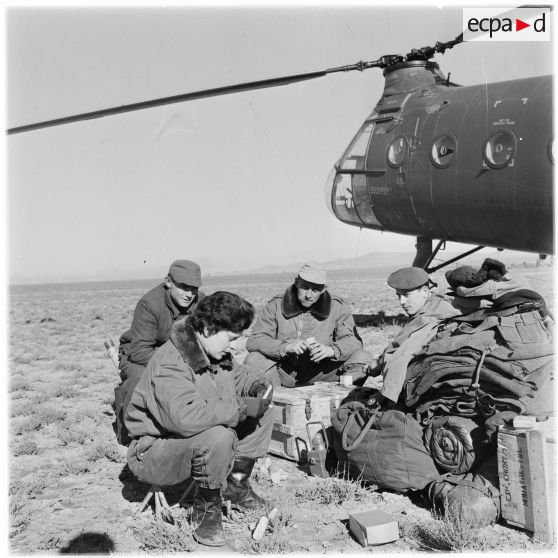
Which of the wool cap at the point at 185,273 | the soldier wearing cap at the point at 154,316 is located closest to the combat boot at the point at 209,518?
the soldier wearing cap at the point at 154,316

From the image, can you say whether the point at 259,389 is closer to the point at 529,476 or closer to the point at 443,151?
the point at 529,476

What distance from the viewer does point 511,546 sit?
314cm

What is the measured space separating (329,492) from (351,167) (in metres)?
6.17

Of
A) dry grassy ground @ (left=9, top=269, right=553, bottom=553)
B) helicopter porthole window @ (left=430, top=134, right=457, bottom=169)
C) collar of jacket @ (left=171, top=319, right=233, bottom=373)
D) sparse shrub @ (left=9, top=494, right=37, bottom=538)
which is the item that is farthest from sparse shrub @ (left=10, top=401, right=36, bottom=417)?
helicopter porthole window @ (left=430, top=134, right=457, bottom=169)

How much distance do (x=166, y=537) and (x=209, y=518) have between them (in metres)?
0.26

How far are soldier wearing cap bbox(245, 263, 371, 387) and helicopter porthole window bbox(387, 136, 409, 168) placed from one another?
10.1ft

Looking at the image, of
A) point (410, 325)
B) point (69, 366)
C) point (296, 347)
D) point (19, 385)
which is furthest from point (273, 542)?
point (69, 366)

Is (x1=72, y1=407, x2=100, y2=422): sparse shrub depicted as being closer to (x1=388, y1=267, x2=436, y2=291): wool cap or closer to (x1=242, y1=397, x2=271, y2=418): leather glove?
(x1=242, y1=397, x2=271, y2=418): leather glove

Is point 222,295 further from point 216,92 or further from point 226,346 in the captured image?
point 216,92

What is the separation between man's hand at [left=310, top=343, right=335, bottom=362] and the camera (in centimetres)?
526

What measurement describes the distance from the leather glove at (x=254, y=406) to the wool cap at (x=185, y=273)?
1.77 meters

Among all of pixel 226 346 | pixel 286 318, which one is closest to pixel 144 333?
pixel 286 318

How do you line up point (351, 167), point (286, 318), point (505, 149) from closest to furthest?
point (286, 318)
point (505, 149)
point (351, 167)

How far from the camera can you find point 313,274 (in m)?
5.46
